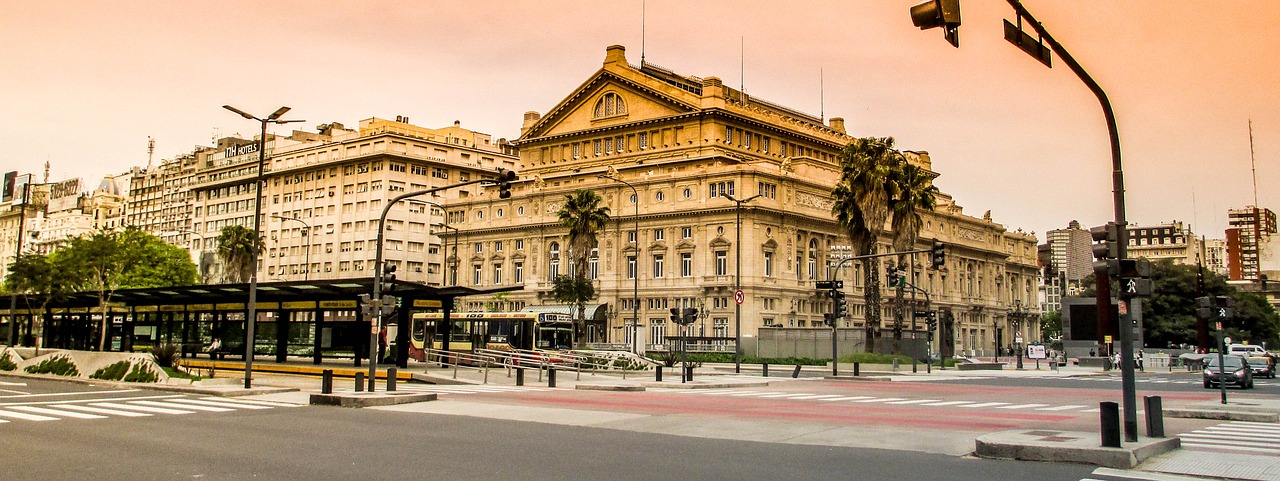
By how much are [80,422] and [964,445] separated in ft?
50.2

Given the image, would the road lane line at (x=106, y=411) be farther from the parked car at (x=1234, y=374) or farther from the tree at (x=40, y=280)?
the tree at (x=40, y=280)

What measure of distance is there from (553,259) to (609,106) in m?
17.5

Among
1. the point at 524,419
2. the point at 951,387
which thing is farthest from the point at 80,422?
the point at 951,387

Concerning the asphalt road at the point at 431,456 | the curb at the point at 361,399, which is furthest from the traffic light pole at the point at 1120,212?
the curb at the point at 361,399

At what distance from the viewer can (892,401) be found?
27172mm

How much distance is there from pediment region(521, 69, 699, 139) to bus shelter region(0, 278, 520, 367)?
42.9 metres

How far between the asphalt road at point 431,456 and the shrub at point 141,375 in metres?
12.9

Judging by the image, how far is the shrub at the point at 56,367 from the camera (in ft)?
111

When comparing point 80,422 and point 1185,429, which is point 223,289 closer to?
point 80,422

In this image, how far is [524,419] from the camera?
19344 millimetres

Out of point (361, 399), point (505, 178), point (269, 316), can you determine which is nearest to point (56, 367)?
point (269, 316)

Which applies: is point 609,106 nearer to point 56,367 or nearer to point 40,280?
point 40,280

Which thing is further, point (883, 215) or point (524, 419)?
point (883, 215)

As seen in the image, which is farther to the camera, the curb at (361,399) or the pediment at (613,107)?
the pediment at (613,107)
